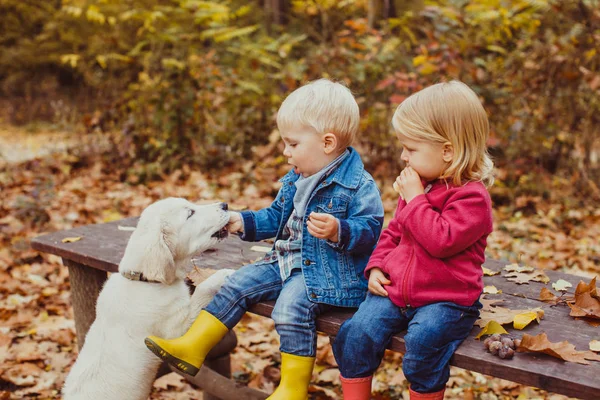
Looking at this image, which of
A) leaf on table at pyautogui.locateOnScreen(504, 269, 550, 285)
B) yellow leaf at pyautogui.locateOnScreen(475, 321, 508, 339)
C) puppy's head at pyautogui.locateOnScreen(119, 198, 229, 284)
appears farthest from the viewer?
leaf on table at pyautogui.locateOnScreen(504, 269, 550, 285)

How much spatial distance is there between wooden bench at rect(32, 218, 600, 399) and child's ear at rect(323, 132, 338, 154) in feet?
2.40

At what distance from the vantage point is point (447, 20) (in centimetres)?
716

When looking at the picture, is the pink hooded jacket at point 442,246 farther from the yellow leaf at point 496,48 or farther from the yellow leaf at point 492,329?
the yellow leaf at point 496,48

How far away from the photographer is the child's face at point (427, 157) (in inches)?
92.5

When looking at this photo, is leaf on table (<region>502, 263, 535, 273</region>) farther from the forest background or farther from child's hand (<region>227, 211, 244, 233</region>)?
the forest background

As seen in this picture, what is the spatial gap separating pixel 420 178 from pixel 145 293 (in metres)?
1.39

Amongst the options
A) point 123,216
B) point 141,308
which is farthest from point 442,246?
point 123,216

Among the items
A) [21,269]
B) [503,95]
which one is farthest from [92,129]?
[503,95]

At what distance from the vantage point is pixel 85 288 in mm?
3658

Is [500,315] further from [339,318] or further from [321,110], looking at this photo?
[321,110]

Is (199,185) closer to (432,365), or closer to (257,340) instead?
(257,340)

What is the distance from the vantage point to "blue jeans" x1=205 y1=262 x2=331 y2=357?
2463 mm

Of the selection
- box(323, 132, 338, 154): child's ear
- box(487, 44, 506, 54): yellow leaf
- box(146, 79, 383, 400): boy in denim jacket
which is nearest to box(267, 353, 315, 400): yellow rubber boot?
box(146, 79, 383, 400): boy in denim jacket

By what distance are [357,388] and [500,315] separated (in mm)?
687
